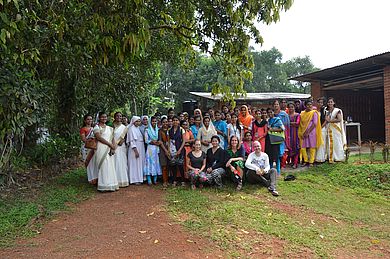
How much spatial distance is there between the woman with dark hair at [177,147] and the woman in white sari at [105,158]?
1189 mm

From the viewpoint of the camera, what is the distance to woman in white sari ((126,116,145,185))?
7.24 meters

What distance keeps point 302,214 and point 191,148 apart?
2.61m

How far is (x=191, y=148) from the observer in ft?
23.2

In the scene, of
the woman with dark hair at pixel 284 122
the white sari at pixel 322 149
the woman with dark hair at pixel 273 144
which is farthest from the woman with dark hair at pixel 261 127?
the white sari at pixel 322 149

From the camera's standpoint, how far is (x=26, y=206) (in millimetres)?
5480

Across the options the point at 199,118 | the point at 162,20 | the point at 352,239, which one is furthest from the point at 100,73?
the point at 352,239

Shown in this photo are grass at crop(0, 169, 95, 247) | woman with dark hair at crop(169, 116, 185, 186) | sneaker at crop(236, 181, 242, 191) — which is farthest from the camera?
woman with dark hair at crop(169, 116, 185, 186)

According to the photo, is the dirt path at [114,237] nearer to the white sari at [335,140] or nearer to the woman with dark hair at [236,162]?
the woman with dark hair at [236,162]

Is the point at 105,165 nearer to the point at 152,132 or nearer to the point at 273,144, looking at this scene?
the point at 152,132

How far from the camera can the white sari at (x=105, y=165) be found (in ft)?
22.1

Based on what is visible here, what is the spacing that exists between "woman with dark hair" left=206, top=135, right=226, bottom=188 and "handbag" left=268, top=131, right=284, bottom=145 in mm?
1246

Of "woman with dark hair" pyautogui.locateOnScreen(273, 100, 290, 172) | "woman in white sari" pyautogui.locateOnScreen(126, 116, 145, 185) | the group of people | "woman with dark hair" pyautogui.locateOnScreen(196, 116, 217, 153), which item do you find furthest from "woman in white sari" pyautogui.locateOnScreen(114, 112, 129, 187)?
"woman with dark hair" pyautogui.locateOnScreen(273, 100, 290, 172)

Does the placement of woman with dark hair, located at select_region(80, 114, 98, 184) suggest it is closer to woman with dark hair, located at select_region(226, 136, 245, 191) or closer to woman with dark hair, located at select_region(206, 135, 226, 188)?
woman with dark hair, located at select_region(206, 135, 226, 188)

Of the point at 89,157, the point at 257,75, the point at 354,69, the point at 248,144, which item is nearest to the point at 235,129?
the point at 248,144
